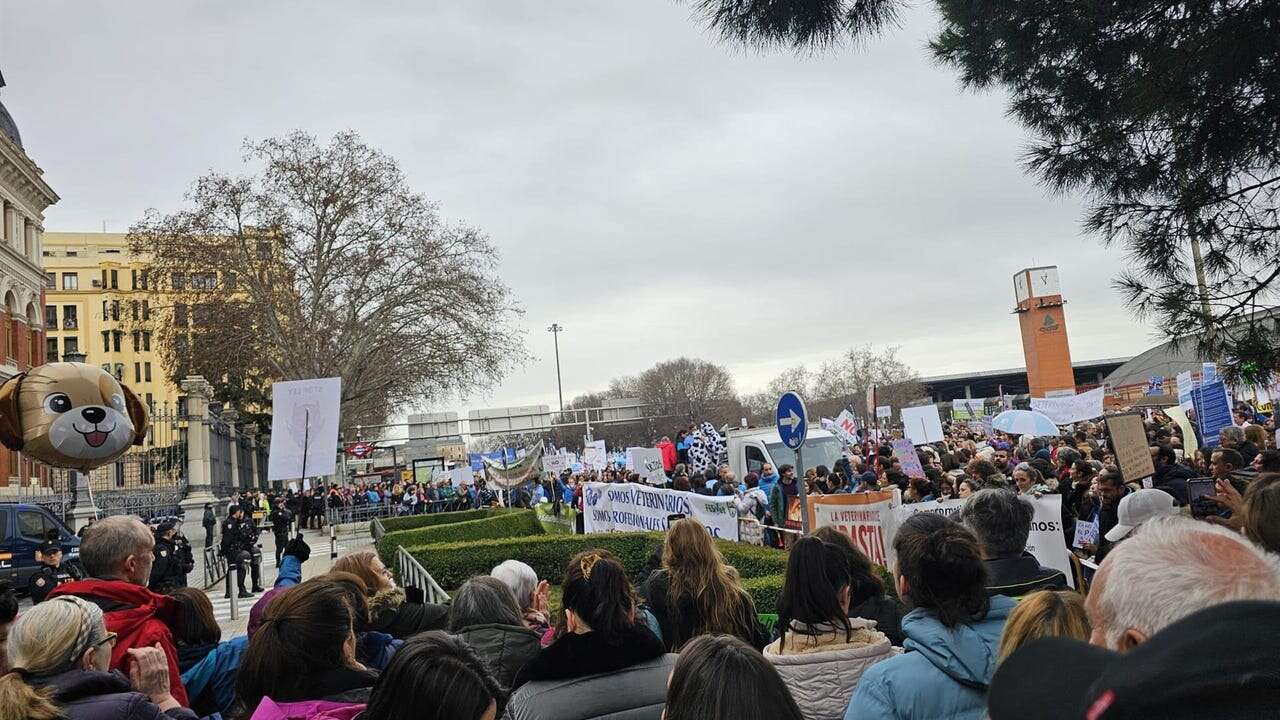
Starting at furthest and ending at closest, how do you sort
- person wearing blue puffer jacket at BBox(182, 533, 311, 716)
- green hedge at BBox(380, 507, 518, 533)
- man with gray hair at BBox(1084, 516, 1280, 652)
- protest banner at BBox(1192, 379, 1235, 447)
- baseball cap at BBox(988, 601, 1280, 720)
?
1. green hedge at BBox(380, 507, 518, 533)
2. protest banner at BBox(1192, 379, 1235, 447)
3. person wearing blue puffer jacket at BBox(182, 533, 311, 716)
4. man with gray hair at BBox(1084, 516, 1280, 652)
5. baseball cap at BBox(988, 601, 1280, 720)

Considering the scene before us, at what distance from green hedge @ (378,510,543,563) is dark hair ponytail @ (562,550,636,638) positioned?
14.6m

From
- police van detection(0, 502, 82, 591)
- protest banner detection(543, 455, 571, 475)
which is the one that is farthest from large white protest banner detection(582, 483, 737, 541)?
protest banner detection(543, 455, 571, 475)

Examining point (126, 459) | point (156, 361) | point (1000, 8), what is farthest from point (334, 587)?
point (156, 361)

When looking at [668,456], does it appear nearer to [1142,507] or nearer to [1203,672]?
[1142,507]

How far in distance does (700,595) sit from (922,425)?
20225 mm

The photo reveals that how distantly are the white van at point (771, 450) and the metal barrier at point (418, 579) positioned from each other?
39.3 feet

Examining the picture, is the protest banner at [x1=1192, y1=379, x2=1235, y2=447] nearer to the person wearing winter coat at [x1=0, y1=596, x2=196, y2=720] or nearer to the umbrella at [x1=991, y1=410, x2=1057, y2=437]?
the umbrella at [x1=991, y1=410, x2=1057, y2=437]

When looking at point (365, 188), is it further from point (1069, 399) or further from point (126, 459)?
point (1069, 399)

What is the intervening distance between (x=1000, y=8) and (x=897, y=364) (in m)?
96.7

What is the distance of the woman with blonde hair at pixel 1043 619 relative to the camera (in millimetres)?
2588

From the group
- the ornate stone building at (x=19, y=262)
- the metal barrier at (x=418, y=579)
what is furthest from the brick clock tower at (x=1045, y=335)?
the metal barrier at (x=418, y=579)

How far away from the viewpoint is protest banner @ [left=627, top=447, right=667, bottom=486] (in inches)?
936

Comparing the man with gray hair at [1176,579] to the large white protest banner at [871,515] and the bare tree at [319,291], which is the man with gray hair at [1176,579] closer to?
the large white protest banner at [871,515]

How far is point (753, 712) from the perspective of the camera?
215cm
